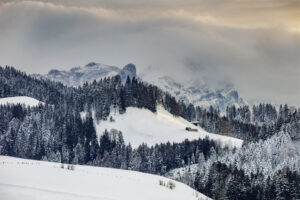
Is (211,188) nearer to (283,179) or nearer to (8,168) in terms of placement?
(283,179)

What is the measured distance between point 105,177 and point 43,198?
8.21m

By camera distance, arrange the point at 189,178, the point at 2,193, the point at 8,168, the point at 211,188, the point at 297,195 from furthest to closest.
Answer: the point at 189,178 < the point at 211,188 < the point at 297,195 < the point at 8,168 < the point at 2,193

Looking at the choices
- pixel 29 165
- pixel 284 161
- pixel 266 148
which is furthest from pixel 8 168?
pixel 266 148

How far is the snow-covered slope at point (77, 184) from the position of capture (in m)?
28.1

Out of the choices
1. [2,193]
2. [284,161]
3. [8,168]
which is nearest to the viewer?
[2,193]

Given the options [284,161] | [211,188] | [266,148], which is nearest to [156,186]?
[211,188]

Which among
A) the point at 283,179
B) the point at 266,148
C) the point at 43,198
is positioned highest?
the point at 266,148

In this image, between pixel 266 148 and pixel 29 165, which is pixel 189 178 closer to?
pixel 266 148

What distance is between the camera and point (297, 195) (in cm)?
13375

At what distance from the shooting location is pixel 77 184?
32219mm

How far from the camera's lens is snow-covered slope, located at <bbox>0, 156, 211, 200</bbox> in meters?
28.1

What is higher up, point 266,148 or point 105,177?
point 266,148

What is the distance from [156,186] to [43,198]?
9.81 meters

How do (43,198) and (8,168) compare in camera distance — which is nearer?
(43,198)
